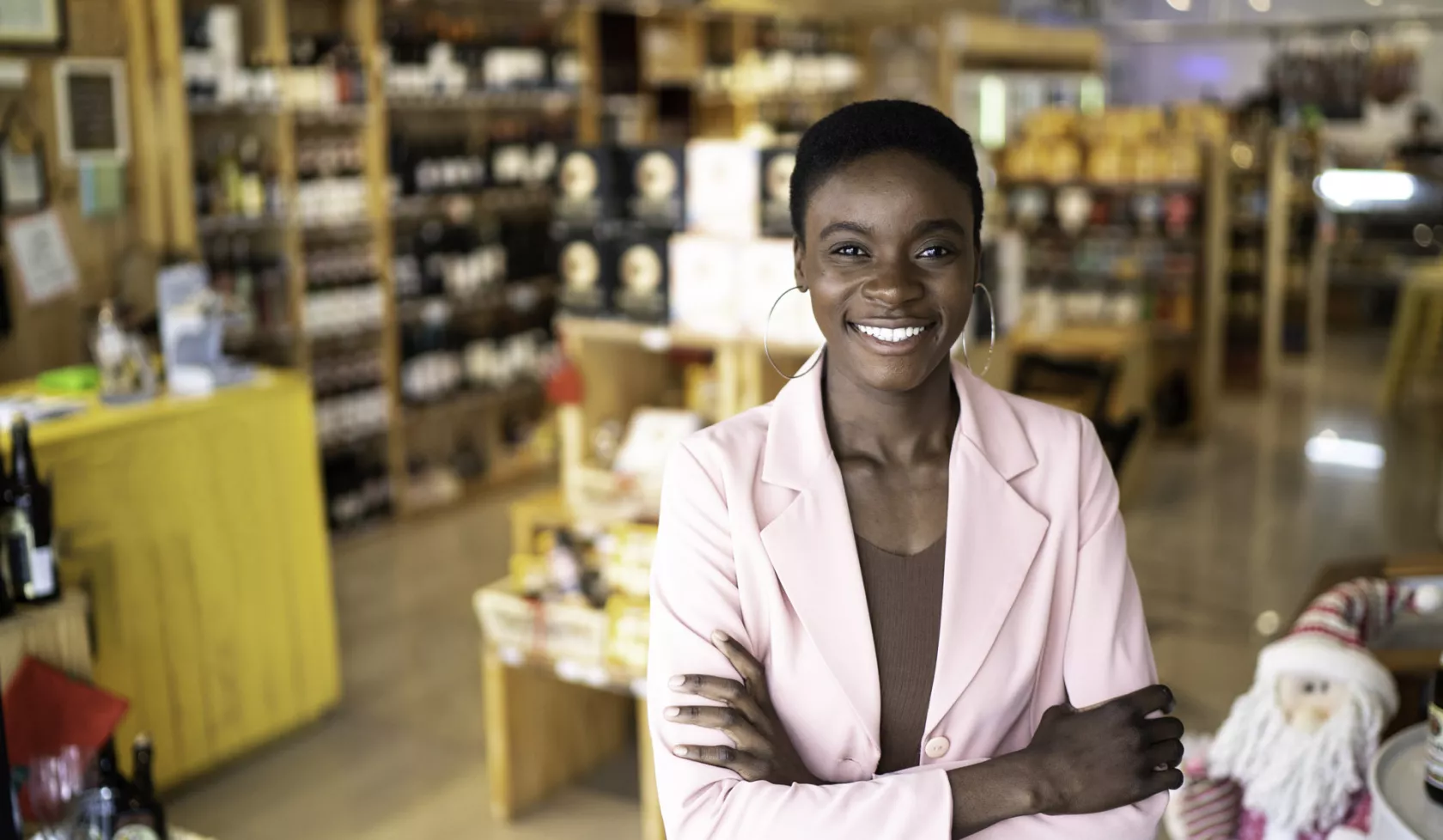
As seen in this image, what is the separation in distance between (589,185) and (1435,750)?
2.72 meters

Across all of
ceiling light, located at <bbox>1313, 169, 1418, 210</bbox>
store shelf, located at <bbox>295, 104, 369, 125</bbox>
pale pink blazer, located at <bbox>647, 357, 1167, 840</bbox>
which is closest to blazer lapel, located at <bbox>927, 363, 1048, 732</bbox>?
pale pink blazer, located at <bbox>647, 357, 1167, 840</bbox>

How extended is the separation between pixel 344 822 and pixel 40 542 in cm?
124

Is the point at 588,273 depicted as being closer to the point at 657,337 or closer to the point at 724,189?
the point at 657,337

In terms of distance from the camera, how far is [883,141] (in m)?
1.49

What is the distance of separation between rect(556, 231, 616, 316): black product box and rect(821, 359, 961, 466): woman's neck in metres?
2.26

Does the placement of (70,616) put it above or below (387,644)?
above

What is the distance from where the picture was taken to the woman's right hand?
1.45 m

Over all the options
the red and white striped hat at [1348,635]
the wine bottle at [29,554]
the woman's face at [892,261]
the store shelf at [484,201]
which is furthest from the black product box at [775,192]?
the store shelf at [484,201]

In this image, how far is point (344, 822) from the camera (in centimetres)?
375

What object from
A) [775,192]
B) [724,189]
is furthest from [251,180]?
[775,192]

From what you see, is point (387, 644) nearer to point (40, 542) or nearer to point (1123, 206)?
point (40, 542)

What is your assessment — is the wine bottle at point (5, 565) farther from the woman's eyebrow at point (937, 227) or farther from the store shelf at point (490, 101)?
the store shelf at point (490, 101)

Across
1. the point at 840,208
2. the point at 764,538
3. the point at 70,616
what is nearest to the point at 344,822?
the point at 70,616

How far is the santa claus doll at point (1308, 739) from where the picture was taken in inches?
82.7
